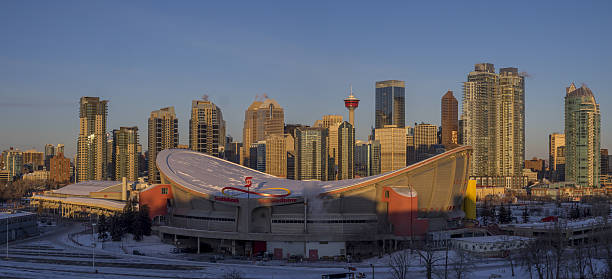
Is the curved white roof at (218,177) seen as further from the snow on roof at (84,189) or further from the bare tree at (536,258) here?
the snow on roof at (84,189)

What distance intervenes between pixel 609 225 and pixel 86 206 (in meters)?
108

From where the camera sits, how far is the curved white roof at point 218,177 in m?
91.6

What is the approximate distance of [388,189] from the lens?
286 feet

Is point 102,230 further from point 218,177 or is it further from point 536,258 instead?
point 536,258

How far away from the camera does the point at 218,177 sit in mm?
108938

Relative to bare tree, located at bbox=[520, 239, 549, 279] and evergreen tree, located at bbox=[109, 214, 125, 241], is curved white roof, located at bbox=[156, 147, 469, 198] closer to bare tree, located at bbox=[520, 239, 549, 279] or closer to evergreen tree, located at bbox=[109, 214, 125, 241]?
evergreen tree, located at bbox=[109, 214, 125, 241]

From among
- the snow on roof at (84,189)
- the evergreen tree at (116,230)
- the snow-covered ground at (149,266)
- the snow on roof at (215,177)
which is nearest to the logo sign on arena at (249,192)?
the snow on roof at (215,177)

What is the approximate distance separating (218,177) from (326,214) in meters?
28.7

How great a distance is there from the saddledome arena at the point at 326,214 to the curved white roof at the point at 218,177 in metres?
0.44

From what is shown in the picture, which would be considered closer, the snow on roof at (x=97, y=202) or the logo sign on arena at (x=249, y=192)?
the logo sign on arena at (x=249, y=192)

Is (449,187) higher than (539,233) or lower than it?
higher

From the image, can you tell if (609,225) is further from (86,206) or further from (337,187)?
(86,206)

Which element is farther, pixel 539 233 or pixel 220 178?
pixel 220 178

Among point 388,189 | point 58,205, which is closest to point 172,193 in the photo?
point 388,189
